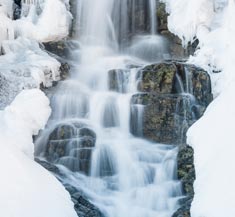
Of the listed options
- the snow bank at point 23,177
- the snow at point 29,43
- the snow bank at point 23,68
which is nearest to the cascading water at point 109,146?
the snow bank at point 23,68

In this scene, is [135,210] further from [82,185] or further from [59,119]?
[59,119]

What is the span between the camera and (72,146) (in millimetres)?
9617

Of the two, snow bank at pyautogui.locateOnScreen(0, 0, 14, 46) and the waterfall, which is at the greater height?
the waterfall

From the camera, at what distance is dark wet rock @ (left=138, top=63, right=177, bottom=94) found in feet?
35.9

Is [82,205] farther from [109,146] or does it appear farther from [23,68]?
[23,68]

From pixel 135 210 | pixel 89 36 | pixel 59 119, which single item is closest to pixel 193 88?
pixel 59 119

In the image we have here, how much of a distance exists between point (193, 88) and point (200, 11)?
3.38 metres

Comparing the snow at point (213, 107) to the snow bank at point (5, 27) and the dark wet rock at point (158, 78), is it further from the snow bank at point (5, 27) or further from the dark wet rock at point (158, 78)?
the snow bank at point (5, 27)

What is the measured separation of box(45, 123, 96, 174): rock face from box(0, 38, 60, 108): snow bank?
1739mm

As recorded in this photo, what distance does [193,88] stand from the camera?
11.0m

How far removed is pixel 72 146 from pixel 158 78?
258cm

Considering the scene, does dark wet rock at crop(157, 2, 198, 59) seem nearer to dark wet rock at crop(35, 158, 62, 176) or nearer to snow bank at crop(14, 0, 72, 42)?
snow bank at crop(14, 0, 72, 42)

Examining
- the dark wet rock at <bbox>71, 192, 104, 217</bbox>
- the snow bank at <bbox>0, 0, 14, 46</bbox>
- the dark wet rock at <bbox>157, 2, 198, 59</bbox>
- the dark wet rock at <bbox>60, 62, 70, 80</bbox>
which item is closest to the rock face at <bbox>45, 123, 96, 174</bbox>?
the dark wet rock at <bbox>71, 192, 104, 217</bbox>

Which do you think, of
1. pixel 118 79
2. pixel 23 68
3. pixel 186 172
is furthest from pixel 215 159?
pixel 23 68
